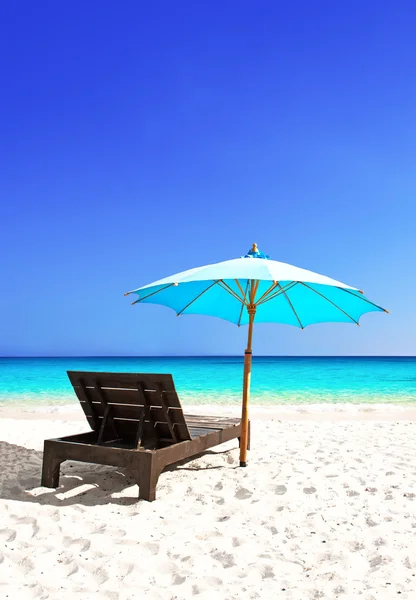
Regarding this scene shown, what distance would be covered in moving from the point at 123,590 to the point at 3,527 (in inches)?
51.9

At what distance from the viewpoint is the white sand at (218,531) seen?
9.28 feet

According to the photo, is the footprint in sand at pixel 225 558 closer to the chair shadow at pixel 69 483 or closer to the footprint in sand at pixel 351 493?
the chair shadow at pixel 69 483

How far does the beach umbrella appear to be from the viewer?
188 inches

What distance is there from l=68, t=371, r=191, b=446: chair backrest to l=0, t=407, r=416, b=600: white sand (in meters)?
0.46

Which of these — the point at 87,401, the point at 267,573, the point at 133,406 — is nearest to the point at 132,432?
the point at 133,406

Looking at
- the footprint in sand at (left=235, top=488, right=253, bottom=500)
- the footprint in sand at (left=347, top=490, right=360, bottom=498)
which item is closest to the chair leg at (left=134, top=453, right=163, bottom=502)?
the footprint in sand at (left=235, top=488, right=253, bottom=500)

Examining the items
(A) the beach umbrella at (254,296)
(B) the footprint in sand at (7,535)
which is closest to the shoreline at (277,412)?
(A) the beach umbrella at (254,296)

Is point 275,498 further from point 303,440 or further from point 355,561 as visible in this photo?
point 303,440

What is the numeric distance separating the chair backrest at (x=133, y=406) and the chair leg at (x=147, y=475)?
323mm

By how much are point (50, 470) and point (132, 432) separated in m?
0.82

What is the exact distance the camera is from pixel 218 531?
3.61 metres

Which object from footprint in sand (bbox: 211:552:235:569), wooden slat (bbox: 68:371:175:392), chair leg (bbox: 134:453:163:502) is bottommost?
footprint in sand (bbox: 211:552:235:569)

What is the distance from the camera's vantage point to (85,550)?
3.26m

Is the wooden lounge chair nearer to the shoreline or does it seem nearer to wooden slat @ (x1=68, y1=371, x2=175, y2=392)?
wooden slat @ (x1=68, y1=371, x2=175, y2=392)
